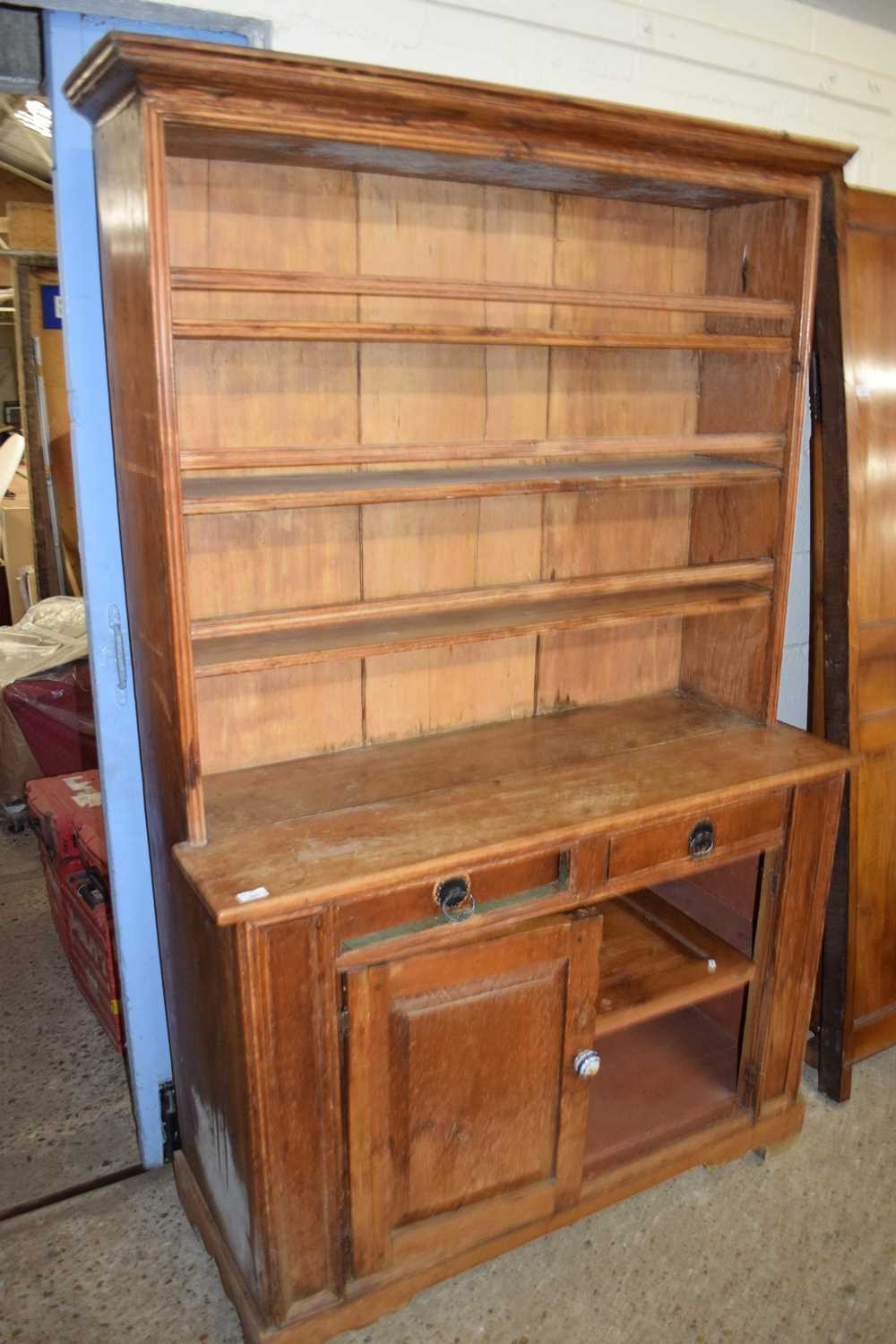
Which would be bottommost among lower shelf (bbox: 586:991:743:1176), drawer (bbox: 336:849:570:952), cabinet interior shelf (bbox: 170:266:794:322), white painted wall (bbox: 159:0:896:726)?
lower shelf (bbox: 586:991:743:1176)

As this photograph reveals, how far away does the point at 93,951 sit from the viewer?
2553 mm

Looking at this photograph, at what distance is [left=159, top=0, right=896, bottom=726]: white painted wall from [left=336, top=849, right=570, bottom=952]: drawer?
126cm

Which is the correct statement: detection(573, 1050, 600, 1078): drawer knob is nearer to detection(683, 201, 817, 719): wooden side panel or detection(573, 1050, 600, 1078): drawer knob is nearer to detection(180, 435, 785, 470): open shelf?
detection(683, 201, 817, 719): wooden side panel

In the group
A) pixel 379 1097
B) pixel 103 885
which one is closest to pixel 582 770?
pixel 379 1097

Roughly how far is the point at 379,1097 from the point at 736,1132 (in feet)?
3.05

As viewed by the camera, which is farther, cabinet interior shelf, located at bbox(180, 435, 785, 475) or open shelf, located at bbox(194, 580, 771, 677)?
open shelf, located at bbox(194, 580, 771, 677)

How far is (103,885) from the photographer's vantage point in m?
2.45

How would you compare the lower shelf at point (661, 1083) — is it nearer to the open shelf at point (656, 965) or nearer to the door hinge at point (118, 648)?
the open shelf at point (656, 965)

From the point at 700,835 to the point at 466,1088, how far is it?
2.06ft

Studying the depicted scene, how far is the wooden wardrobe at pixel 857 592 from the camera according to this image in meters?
2.18

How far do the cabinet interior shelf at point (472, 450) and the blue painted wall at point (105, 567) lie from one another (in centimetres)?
27

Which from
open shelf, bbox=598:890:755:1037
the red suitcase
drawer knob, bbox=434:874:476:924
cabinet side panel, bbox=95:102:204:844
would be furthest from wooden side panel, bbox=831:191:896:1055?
the red suitcase

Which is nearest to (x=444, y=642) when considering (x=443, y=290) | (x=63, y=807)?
(x=443, y=290)

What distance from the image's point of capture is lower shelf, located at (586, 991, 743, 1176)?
80.7 inches
